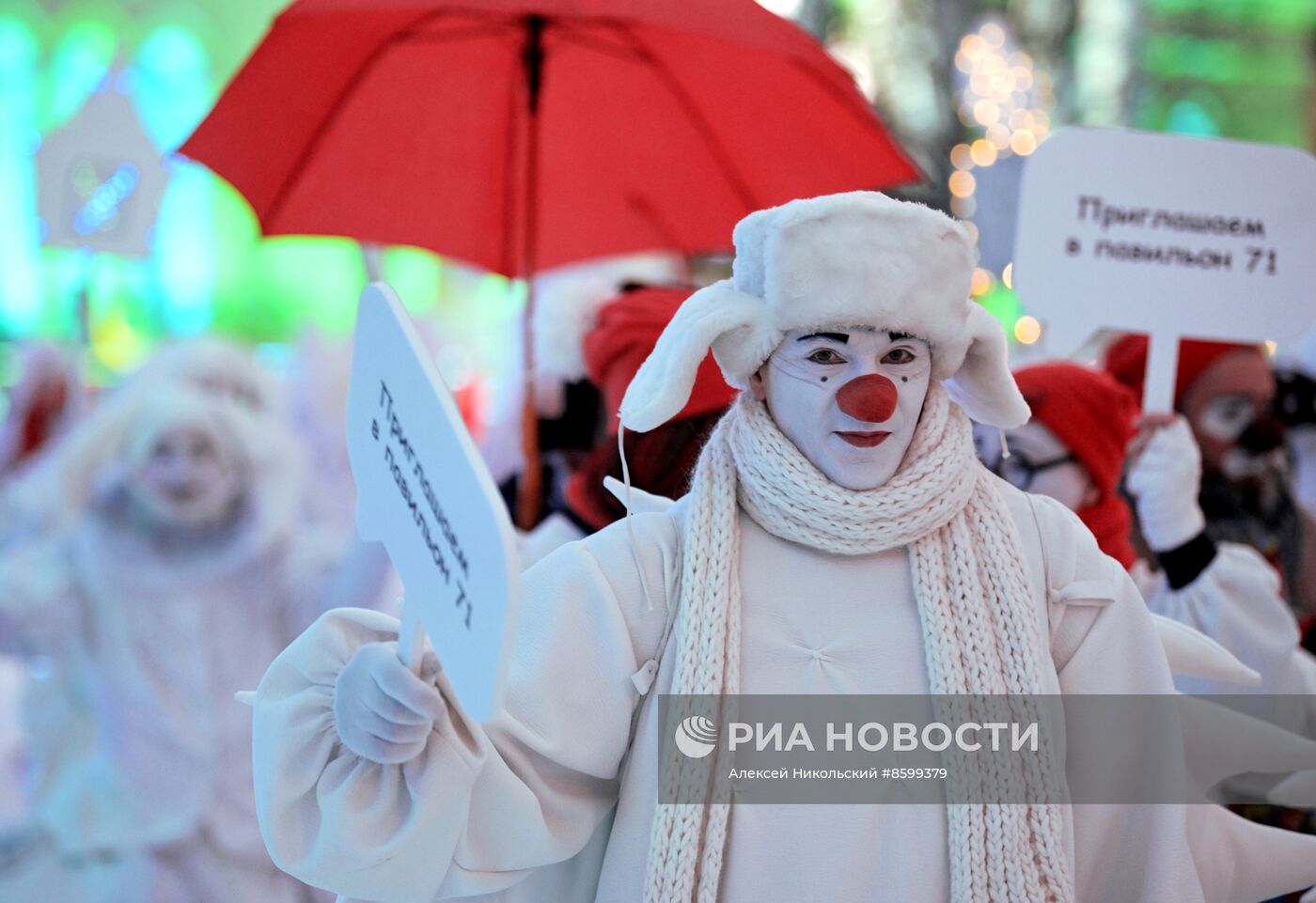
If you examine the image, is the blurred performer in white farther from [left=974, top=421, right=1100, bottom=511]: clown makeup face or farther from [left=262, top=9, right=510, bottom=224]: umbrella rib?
[left=974, top=421, right=1100, bottom=511]: clown makeup face

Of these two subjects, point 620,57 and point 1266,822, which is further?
point 620,57

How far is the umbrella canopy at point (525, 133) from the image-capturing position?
2.73 m

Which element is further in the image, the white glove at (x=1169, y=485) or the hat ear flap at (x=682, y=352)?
the white glove at (x=1169, y=485)

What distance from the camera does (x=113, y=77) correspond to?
3.58 m

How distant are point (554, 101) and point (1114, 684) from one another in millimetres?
1810

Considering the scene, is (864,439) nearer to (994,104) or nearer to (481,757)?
(481,757)

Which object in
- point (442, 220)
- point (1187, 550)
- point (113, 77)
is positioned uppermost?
point (113, 77)

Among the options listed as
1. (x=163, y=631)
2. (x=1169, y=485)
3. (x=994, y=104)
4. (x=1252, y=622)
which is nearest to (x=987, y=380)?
(x=1169, y=485)

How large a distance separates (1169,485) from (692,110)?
123 centimetres

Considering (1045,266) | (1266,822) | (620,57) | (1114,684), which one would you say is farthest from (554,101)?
(1266,822)

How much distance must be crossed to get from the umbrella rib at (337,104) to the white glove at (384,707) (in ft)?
5.52

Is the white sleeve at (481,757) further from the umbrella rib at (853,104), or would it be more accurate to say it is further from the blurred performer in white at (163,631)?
the blurred performer in white at (163,631)

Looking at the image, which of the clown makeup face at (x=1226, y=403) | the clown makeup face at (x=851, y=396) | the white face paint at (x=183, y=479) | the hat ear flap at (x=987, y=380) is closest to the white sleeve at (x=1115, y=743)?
the hat ear flap at (x=987, y=380)

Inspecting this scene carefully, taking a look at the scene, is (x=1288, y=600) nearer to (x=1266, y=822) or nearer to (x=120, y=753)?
(x=1266, y=822)
